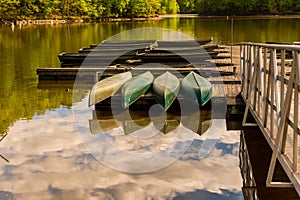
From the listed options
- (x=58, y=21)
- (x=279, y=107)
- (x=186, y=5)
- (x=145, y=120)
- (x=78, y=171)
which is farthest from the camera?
(x=186, y=5)

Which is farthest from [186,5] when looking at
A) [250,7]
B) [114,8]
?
[114,8]

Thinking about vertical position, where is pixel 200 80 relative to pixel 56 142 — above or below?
above

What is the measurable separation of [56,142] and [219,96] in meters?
4.43

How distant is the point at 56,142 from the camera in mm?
9898

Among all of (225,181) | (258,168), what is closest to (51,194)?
(225,181)

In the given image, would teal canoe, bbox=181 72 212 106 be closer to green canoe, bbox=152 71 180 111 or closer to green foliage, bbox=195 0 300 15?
green canoe, bbox=152 71 180 111

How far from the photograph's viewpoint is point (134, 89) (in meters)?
11.9

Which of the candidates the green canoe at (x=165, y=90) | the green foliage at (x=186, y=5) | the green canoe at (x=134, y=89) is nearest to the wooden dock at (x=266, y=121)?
the green canoe at (x=165, y=90)

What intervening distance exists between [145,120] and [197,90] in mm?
1621

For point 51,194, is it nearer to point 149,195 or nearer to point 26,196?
point 26,196

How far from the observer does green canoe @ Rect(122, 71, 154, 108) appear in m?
11.5

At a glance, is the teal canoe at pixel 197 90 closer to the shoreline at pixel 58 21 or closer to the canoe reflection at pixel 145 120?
the canoe reflection at pixel 145 120

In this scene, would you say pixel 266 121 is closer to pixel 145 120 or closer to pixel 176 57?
pixel 145 120

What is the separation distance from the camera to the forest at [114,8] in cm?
7475
